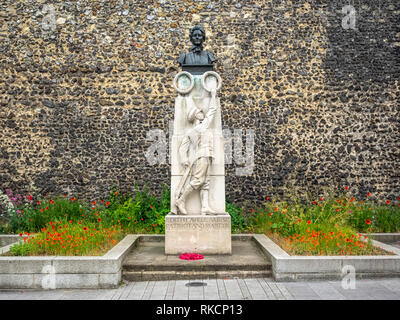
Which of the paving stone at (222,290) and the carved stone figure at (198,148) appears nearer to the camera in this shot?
the paving stone at (222,290)

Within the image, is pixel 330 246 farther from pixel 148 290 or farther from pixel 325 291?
pixel 148 290

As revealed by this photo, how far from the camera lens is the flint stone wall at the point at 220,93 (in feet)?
39.4

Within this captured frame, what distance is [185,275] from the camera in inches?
232

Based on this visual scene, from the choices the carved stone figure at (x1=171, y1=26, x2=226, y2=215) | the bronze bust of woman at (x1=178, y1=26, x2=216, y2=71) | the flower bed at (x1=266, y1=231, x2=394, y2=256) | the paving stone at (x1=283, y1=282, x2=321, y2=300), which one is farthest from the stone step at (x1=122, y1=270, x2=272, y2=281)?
the bronze bust of woman at (x1=178, y1=26, x2=216, y2=71)

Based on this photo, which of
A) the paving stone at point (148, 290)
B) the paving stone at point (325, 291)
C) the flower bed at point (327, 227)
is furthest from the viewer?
the flower bed at point (327, 227)

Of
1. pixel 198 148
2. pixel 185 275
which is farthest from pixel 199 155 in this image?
pixel 185 275

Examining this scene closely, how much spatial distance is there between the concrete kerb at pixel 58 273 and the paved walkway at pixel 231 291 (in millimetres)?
110

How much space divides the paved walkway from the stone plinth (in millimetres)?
957

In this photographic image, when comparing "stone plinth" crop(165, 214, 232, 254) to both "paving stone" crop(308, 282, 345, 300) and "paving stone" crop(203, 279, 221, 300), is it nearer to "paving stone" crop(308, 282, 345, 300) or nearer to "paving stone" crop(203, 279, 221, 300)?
"paving stone" crop(203, 279, 221, 300)

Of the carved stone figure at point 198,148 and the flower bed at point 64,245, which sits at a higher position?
the carved stone figure at point 198,148

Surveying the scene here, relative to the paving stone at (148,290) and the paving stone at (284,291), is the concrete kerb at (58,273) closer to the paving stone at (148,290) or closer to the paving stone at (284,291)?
the paving stone at (148,290)

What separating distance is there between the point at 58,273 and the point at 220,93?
801 centimetres

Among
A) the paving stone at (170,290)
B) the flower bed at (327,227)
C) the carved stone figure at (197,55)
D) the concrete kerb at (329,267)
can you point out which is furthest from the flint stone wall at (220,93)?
the paving stone at (170,290)
